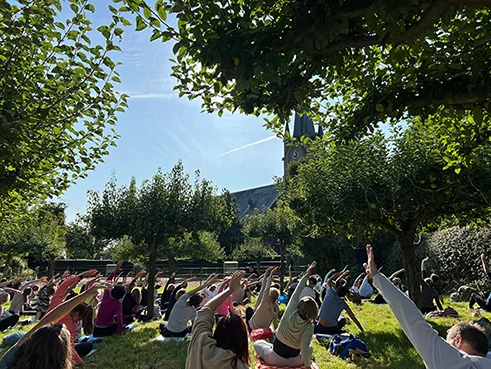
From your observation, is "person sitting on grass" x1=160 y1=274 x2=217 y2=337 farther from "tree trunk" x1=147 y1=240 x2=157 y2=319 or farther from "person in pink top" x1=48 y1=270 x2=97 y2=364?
"tree trunk" x1=147 y1=240 x2=157 y2=319

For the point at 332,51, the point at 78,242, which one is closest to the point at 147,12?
the point at 332,51

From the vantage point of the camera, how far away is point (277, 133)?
20.9 feet

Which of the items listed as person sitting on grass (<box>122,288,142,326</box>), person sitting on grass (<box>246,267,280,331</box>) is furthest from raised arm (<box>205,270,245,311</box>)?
person sitting on grass (<box>122,288,142,326</box>)

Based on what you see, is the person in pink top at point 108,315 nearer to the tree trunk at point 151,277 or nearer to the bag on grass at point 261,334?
the tree trunk at point 151,277

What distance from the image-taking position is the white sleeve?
231cm

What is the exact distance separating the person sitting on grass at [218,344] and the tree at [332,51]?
2.26 meters

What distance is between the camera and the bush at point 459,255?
50.0 feet

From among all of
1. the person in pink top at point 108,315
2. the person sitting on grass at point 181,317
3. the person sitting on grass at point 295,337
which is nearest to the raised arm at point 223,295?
the person sitting on grass at point 295,337

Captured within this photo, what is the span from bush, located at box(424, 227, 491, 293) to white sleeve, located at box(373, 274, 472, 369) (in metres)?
15.3

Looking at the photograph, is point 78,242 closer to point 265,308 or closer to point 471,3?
point 265,308

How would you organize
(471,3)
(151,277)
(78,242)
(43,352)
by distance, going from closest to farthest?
(43,352)
(471,3)
(151,277)
(78,242)

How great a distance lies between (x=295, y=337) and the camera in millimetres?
5195

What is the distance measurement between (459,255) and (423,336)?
16.9m

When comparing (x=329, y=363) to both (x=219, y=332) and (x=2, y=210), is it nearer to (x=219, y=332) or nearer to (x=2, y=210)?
(x=219, y=332)
